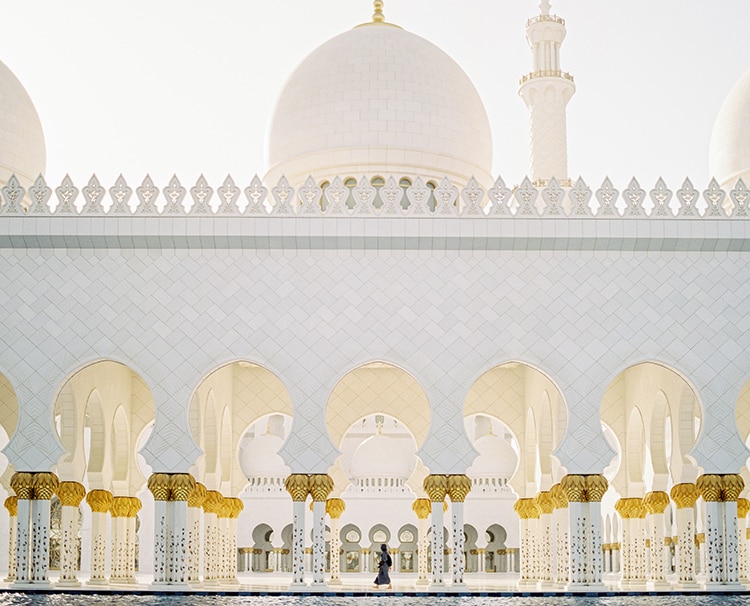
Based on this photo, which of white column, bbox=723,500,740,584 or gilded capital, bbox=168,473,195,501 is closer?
white column, bbox=723,500,740,584

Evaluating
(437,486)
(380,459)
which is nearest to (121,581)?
(437,486)

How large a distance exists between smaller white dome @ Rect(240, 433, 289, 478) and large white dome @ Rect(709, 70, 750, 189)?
7.75m

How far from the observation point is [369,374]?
13.6m

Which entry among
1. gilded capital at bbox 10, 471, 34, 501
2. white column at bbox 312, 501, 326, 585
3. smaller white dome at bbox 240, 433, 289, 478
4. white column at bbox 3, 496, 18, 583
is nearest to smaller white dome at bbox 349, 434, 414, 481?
smaller white dome at bbox 240, 433, 289, 478

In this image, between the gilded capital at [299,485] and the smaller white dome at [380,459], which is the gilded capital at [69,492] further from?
the smaller white dome at [380,459]

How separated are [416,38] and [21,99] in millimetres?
4918

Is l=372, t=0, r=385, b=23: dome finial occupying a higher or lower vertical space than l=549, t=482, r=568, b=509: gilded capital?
higher

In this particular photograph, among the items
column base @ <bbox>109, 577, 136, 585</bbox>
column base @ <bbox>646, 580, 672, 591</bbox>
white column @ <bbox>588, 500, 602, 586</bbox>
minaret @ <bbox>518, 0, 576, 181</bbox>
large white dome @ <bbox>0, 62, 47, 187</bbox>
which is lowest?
column base @ <bbox>646, 580, 672, 591</bbox>

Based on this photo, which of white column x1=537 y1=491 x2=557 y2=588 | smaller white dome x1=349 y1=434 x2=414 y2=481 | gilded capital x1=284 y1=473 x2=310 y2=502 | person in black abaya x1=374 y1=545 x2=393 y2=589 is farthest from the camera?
smaller white dome x1=349 y1=434 x2=414 y2=481

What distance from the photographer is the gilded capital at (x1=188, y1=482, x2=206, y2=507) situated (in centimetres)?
1116

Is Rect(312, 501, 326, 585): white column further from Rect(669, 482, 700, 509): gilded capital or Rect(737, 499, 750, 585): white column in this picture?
Rect(737, 499, 750, 585): white column

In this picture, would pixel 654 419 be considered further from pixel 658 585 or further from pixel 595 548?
pixel 595 548

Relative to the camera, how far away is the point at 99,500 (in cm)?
1276

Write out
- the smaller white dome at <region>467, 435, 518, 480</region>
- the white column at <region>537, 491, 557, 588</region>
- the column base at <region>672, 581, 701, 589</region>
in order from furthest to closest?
the smaller white dome at <region>467, 435, 518, 480</region>
the white column at <region>537, 491, 557, 588</region>
the column base at <region>672, 581, 701, 589</region>
